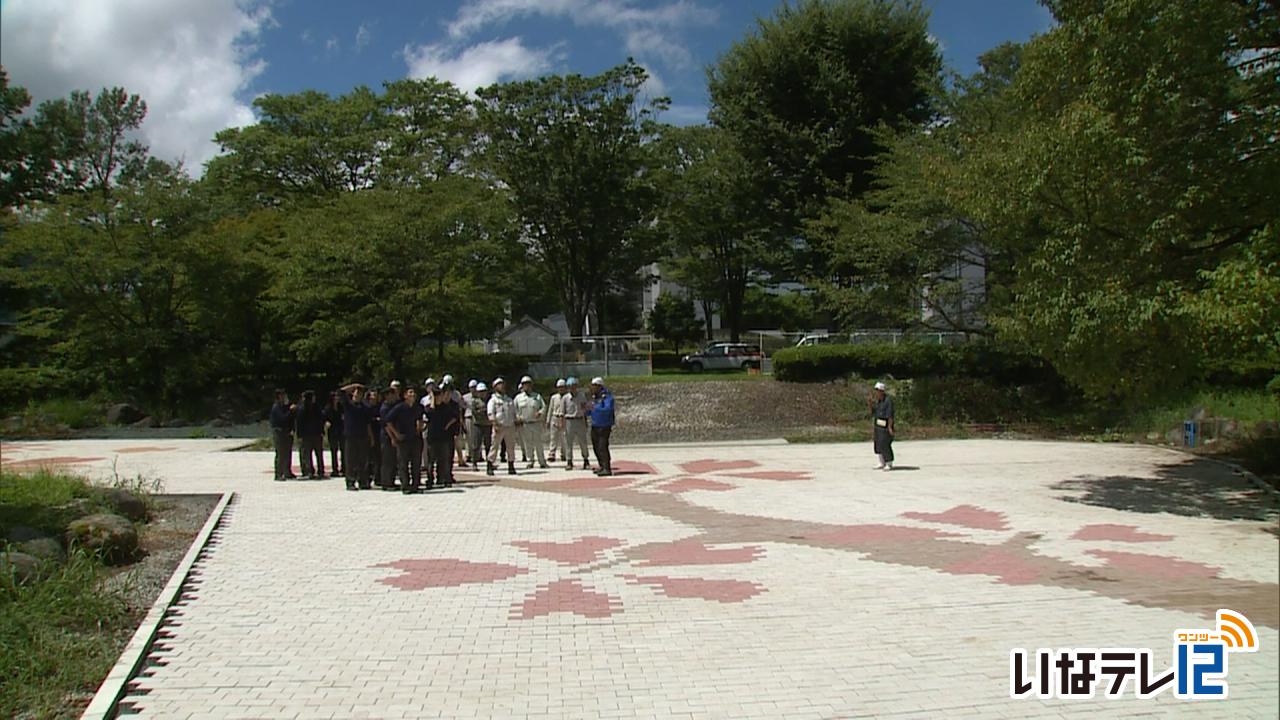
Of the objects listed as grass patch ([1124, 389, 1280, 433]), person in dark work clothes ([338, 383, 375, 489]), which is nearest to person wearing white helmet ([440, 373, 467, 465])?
person in dark work clothes ([338, 383, 375, 489])

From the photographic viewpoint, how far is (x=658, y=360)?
38.6 metres

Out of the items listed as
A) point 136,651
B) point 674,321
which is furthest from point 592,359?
point 136,651

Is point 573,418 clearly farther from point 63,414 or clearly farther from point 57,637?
point 63,414

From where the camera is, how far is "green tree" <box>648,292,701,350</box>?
59.6 m

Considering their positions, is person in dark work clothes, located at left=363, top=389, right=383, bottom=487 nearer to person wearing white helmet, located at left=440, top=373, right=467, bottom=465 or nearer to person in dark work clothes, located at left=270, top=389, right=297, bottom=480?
person wearing white helmet, located at left=440, top=373, right=467, bottom=465

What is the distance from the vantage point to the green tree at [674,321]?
5959cm

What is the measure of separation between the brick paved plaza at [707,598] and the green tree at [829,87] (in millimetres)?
23209

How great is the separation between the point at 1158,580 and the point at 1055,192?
5986 mm

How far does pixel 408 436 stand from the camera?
1430 cm

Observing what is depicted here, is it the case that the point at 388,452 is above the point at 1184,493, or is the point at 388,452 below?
above

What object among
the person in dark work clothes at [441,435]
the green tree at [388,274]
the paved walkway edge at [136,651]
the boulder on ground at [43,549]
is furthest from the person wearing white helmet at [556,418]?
the green tree at [388,274]

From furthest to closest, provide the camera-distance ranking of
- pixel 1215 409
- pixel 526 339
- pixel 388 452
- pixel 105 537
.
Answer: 1. pixel 526 339
2. pixel 1215 409
3. pixel 388 452
4. pixel 105 537

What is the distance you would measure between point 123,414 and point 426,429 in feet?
62.5

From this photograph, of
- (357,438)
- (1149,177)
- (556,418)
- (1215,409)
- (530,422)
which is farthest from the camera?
(1215,409)
